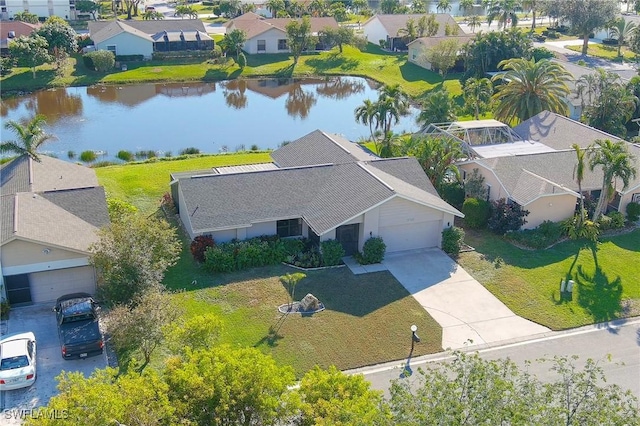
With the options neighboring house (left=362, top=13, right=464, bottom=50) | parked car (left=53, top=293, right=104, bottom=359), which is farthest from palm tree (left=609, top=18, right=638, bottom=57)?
parked car (left=53, top=293, right=104, bottom=359)

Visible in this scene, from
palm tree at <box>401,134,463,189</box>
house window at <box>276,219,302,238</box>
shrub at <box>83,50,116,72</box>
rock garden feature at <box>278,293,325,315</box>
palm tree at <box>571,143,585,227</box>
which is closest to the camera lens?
rock garden feature at <box>278,293,325,315</box>

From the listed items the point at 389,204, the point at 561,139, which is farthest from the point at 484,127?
the point at 389,204

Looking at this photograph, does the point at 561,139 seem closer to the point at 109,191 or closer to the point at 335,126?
the point at 335,126

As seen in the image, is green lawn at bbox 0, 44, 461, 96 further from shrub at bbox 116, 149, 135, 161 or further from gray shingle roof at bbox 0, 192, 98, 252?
gray shingle roof at bbox 0, 192, 98, 252

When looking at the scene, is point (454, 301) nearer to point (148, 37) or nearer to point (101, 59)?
point (101, 59)

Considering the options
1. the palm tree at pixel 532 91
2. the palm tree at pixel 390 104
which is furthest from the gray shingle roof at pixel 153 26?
the palm tree at pixel 532 91
